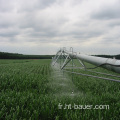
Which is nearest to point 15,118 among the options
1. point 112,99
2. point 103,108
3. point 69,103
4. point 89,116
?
point 69,103

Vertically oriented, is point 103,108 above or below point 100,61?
below

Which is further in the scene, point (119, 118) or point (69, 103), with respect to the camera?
point (69, 103)

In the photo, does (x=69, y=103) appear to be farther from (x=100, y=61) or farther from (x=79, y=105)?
(x=100, y=61)

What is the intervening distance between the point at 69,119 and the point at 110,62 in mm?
1599

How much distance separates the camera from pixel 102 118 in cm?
240

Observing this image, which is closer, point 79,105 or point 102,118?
point 102,118

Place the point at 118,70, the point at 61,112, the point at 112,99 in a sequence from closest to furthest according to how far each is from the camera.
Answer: the point at 118,70 < the point at 61,112 < the point at 112,99

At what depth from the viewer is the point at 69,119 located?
2.44m

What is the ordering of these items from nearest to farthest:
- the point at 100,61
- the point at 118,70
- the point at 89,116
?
the point at 118,70
the point at 100,61
the point at 89,116

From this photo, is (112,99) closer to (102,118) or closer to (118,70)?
Answer: (102,118)

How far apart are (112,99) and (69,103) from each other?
4.96 ft

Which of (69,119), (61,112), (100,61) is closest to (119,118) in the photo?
(69,119)

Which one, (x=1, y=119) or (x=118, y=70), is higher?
(x=118, y=70)

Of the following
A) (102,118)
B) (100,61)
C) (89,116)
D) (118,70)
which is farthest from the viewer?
(89,116)
